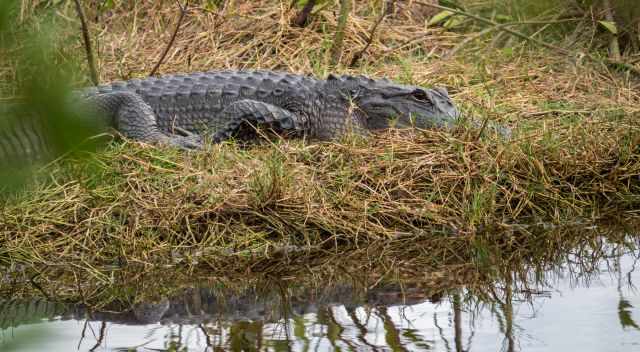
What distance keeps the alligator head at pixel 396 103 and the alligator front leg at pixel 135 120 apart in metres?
0.96

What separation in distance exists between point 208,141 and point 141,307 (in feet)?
6.21

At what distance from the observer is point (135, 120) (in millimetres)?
5156

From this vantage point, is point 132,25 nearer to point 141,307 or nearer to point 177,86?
point 177,86

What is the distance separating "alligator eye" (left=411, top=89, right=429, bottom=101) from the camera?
5.14 m

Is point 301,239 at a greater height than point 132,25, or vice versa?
point 132,25

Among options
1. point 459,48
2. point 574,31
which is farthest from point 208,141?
point 574,31

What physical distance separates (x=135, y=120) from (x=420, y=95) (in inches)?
62.2

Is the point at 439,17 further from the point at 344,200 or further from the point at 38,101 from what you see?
the point at 38,101

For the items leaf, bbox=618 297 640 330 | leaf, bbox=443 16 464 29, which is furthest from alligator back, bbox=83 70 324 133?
leaf, bbox=618 297 640 330

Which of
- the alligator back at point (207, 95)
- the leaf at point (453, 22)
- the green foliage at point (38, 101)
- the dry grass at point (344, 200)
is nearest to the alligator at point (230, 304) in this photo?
the dry grass at point (344, 200)

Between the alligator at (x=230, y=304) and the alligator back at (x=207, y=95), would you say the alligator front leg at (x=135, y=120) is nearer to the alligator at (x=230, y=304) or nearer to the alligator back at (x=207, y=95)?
the alligator back at (x=207, y=95)

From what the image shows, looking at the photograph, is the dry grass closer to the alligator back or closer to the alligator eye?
the alligator eye

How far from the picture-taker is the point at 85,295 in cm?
301

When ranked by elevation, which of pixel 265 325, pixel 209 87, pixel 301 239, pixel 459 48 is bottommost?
pixel 265 325
